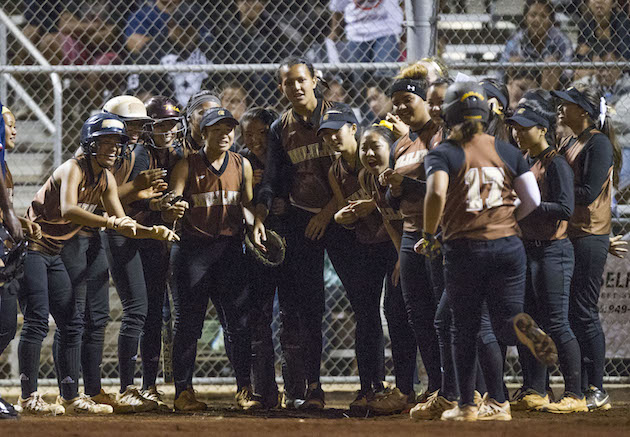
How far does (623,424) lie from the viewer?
4.22m

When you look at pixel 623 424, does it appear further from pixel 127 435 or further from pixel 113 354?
pixel 113 354

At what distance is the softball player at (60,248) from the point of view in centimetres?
521

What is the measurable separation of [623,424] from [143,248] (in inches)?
118

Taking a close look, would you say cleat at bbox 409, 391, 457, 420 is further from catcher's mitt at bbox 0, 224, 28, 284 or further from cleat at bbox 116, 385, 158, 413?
catcher's mitt at bbox 0, 224, 28, 284

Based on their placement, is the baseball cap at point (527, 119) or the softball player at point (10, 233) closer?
the softball player at point (10, 233)

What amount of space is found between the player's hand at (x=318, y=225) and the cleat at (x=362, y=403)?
38.7 inches

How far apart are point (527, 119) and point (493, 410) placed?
1693mm

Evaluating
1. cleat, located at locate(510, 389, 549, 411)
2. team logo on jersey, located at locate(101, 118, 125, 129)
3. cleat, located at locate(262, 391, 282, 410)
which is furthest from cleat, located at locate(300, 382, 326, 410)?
team logo on jersey, located at locate(101, 118, 125, 129)

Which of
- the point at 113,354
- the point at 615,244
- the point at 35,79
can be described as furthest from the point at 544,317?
the point at 35,79

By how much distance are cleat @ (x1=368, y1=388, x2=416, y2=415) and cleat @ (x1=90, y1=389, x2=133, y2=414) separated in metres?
1.47

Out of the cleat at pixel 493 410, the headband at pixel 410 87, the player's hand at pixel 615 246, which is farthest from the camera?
the player's hand at pixel 615 246

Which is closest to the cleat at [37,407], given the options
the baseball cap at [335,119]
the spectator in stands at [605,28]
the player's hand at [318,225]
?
the player's hand at [318,225]

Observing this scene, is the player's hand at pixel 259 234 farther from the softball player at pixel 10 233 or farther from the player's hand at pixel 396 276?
the softball player at pixel 10 233

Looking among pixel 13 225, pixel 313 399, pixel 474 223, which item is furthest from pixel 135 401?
pixel 474 223
